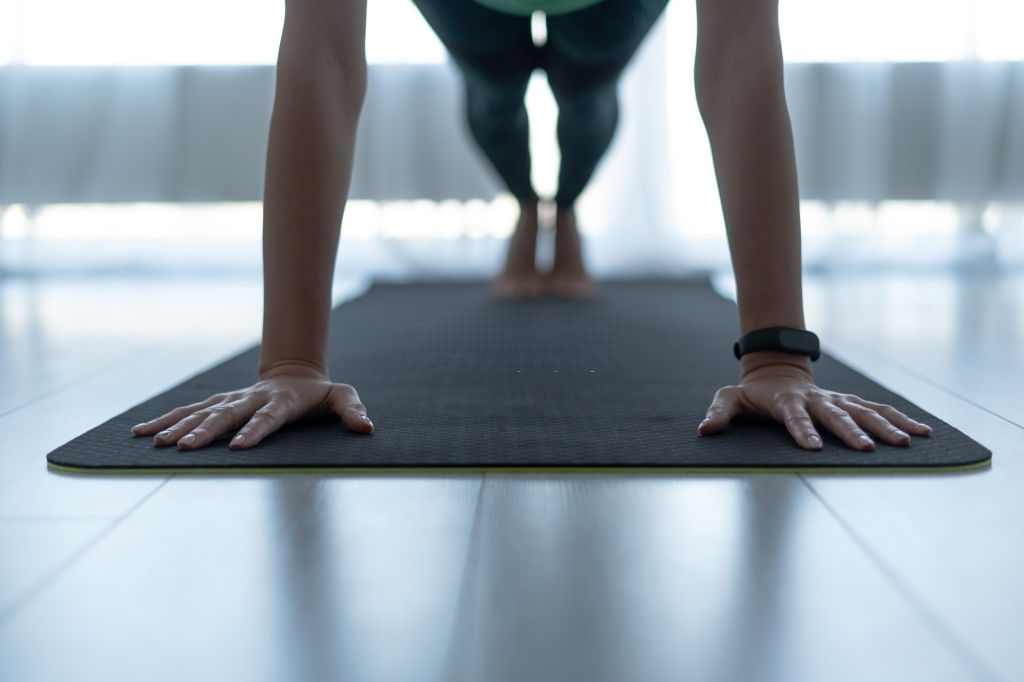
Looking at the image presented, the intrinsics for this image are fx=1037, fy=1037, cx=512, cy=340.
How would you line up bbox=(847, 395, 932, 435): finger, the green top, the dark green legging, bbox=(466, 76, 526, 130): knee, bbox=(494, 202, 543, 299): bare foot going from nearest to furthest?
bbox=(847, 395, 932, 435): finger < the green top < the dark green legging < bbox=(466, 76, 526, 130): knee < bbox=(494, 202, 543, 299): bare foot

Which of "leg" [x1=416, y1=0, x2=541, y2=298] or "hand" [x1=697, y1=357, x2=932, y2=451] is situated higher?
"leg" [x1=416, y1=0, x2=541, y2=298]

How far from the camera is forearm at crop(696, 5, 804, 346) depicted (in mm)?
981

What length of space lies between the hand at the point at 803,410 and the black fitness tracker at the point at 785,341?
0.06 ft

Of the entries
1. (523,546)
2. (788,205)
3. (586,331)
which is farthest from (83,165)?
(523,546)

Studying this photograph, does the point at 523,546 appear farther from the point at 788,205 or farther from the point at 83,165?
the point at 83,165

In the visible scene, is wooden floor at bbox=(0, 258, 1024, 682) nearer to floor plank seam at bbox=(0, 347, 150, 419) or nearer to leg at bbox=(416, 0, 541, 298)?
floor plank seam at bbox=(0, 347, 150, 419)

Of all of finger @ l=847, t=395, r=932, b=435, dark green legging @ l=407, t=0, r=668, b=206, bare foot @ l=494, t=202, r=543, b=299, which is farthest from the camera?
bare foot @ l=494, t=202, r=543, b=299

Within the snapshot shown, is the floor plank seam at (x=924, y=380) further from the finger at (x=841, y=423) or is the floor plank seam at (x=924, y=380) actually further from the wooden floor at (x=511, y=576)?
the finger at (x=841, y=423)

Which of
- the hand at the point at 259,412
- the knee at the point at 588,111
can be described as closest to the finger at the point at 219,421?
the hand at the point at 259,412

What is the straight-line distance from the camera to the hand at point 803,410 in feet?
2.91

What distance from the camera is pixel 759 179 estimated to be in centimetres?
99

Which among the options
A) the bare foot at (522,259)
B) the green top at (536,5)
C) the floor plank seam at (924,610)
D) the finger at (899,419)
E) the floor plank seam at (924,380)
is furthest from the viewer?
the bare foot at (522,259)

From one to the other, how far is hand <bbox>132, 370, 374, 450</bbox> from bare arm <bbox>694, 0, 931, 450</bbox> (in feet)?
1.15

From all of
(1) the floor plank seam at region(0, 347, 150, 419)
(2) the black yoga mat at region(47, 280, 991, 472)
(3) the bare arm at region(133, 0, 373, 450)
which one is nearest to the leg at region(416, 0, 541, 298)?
(2) the black yoga mat at region(47, 280, 991, 472)
